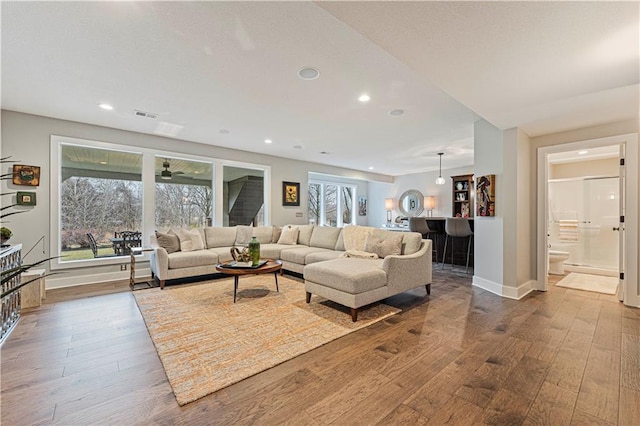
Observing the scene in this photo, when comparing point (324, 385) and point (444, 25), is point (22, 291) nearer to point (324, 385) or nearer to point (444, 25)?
point (324, 385)

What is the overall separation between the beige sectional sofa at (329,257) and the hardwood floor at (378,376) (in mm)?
432

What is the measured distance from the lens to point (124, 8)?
6.16 ft

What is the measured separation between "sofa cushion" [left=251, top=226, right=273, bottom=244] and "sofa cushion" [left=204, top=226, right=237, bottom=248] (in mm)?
452

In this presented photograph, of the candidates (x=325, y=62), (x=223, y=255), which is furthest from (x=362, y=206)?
(x=325, y=62)

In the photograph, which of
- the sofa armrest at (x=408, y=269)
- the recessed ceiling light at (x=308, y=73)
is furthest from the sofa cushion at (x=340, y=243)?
the recessed ceiling light at (x=308, y=73)

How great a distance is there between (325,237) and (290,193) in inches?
80.6

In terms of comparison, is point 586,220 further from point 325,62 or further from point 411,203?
point 325,62

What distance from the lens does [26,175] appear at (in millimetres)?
3863

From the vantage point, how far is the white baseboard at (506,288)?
3.68 metres

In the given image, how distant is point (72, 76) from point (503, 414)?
14.9 feet

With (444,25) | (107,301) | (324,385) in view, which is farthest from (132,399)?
(444,25)

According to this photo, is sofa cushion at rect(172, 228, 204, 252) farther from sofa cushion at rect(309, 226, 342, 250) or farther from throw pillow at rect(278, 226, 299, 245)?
sofa cushion at rect(309, 226, 342, 250)

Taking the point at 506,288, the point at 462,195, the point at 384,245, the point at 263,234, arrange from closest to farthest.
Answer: the point at 506,288 < the point at 384,245 < the point at 263,234 < the point at 462,195

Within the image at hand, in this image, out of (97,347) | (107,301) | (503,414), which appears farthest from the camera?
(107,301)
